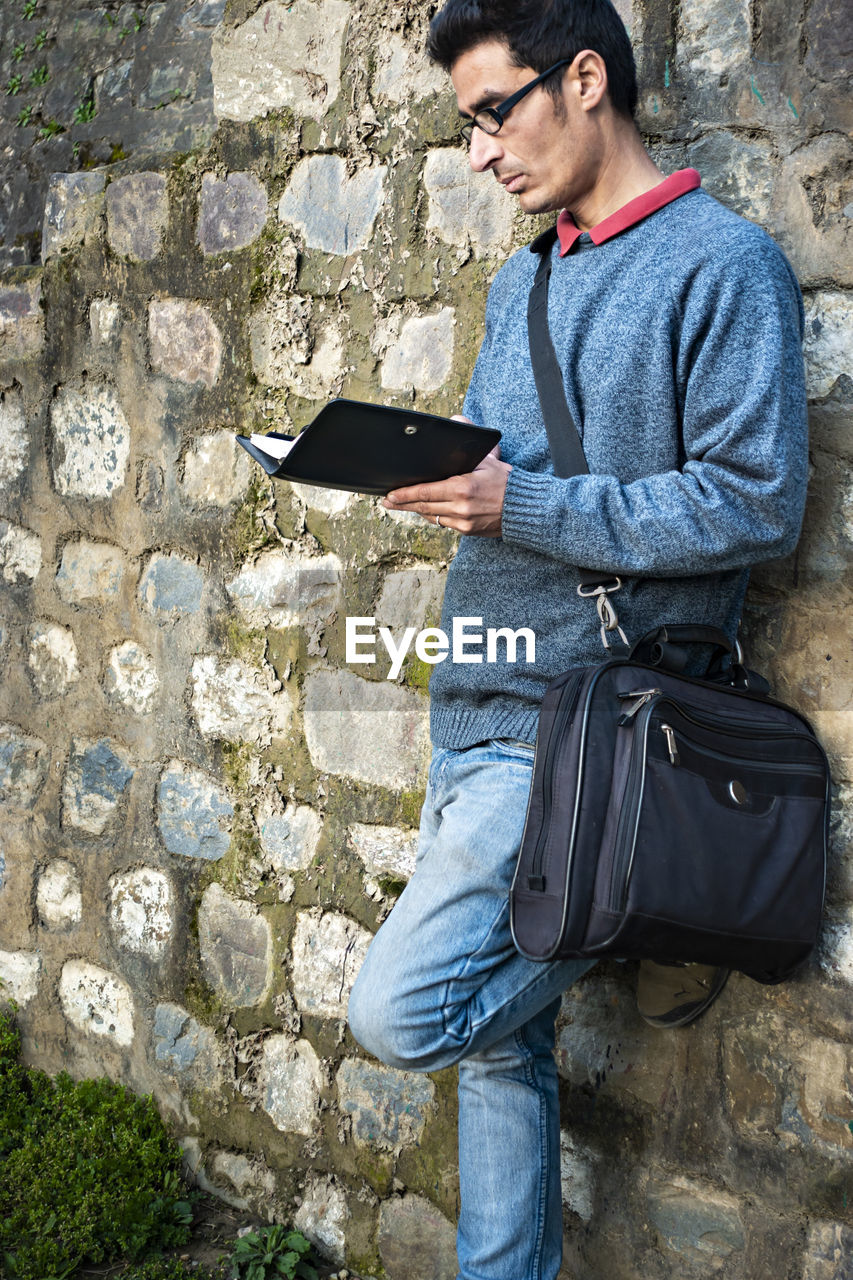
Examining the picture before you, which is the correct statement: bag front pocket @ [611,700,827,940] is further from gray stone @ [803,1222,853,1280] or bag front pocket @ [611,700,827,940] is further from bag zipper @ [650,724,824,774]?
gray stone @ [803,1222,853,1280]

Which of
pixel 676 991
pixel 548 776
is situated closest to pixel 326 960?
pixel 676 991

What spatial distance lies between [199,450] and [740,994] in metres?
1.50

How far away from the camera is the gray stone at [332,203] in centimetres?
215

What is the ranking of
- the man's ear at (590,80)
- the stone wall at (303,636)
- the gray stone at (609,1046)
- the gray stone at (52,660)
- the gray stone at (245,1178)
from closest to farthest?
the man's ear at (590,80), the stone wall at (303,636), the gray stone at (609,1046), the gray stone at (245,1178), the gray stone at (52,660)

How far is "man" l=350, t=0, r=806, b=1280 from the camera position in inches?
56.5

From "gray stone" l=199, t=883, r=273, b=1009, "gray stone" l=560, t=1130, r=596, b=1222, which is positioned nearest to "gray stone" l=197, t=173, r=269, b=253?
"gray stone" l=199, t=883, r=273, b=1009

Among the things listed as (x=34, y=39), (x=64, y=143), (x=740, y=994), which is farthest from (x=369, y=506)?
(x=34, y=39)

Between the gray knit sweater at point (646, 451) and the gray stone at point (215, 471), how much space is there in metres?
0.78

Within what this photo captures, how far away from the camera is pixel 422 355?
2084 millimetres

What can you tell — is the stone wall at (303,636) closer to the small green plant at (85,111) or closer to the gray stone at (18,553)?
the gray stone at (18,553)

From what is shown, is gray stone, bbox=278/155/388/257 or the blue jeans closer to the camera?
the blue jeans

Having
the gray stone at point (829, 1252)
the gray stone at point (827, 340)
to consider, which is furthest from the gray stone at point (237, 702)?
the gray stone at point (829, 1252)

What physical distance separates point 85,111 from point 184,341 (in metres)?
1.10

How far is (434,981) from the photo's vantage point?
1.50 m
